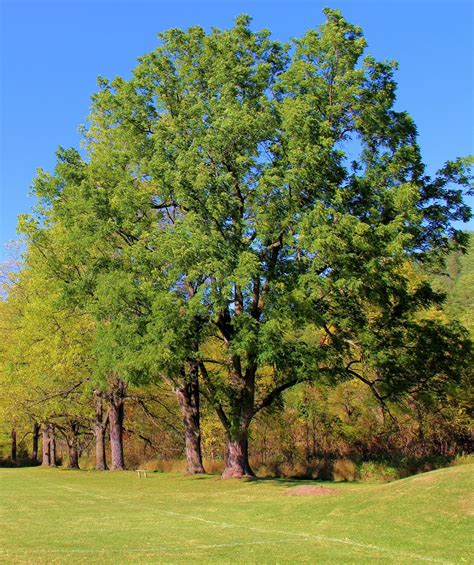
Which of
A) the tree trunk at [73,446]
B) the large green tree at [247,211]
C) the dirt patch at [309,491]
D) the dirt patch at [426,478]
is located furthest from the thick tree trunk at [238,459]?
the tree trunk at [73,446]

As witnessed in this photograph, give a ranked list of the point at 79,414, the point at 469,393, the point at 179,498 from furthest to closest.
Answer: the point at 79,414 < the point at 469,393 < the point at 179,498

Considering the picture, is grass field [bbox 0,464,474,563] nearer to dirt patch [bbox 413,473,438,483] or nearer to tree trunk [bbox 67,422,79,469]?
dirt patch [bbox 413,473,438,483]

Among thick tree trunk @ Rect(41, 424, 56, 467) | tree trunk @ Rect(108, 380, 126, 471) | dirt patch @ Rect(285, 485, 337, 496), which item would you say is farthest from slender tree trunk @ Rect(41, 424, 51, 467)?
dirt patch @ Rect(285, 485, 337, 496)

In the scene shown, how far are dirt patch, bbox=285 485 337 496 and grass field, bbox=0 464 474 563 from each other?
0.23 meters

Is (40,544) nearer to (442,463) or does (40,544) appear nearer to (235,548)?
(235,548)

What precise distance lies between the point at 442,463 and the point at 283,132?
1390cm

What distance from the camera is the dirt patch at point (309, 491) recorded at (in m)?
18.2

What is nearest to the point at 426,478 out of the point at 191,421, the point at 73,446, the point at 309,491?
the point at 309,491

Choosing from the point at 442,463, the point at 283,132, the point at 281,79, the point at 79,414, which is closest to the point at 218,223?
the point at 283,132

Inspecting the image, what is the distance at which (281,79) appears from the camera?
936 inches

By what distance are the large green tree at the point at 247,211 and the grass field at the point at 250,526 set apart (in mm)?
4794

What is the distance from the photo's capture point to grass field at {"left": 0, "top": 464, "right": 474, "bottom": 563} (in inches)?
403

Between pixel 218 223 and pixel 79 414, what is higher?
pixel 218 223

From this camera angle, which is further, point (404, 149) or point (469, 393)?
point (469, 393)
